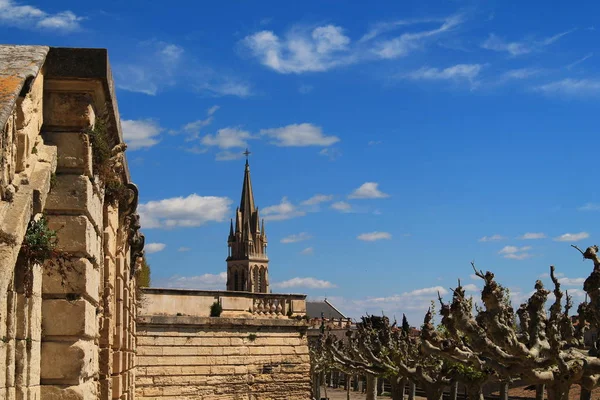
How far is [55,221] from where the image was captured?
577 cm

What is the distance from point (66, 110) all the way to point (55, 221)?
86 centimetres

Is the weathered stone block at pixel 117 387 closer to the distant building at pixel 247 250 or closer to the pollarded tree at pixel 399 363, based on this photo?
the pollarded tree at pixel 399 363

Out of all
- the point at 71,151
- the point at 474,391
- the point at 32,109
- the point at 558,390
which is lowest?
the point at 474,391

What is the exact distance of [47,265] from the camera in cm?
572

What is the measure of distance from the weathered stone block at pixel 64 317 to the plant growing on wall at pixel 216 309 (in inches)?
625

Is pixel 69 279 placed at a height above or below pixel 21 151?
below

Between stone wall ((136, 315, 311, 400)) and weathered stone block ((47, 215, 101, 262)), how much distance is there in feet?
45.4

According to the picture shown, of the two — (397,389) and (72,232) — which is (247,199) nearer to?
(397,389)

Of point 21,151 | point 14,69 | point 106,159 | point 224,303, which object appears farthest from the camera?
point 224,303

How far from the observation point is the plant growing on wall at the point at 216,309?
21.5m

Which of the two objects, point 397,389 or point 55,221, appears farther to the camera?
point 397,389

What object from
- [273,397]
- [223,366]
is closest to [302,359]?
[273,397]

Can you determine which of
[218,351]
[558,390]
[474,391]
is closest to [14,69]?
[558,390]

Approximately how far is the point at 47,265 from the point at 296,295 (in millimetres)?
18797
